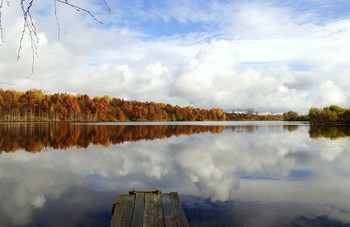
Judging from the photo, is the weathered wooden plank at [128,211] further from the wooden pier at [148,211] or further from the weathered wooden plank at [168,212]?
the weathered wooden plank at [168,212]

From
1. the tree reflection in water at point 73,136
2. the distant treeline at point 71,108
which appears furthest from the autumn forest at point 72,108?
the tree reflection in water at point 73,136

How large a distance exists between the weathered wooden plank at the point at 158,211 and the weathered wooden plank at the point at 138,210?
0.99ft

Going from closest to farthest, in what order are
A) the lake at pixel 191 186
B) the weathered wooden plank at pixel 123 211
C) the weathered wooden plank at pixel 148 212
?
1. the weathered wooden plank at pixel 148 212
2. the weathered wooden plank at pixel 123 211
3. the lake at pixel 191 186

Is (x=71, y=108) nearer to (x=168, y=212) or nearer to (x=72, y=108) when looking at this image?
(x=72, y=108)

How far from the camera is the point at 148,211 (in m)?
7.27

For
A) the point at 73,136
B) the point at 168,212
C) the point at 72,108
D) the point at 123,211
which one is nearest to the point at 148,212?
the point at 168,212

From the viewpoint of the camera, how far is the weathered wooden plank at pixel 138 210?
650cm

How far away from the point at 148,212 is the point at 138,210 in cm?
31

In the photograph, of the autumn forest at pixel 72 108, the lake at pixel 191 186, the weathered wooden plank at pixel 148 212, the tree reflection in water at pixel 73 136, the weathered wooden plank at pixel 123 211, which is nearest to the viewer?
the weathered wooden plank at pixel 148 212

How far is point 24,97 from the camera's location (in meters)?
103

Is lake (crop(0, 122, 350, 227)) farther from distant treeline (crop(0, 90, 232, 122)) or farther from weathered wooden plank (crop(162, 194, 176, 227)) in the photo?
distant treeline (crop(0, 90, 232, 122))

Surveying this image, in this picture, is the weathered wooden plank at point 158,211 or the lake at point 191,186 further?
the lake at point 191,186

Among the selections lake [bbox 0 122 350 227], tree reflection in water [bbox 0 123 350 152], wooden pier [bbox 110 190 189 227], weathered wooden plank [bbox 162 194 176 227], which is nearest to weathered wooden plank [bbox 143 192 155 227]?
wooden pier [bbox 110 190 189 227]

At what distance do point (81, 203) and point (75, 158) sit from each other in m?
9.94
